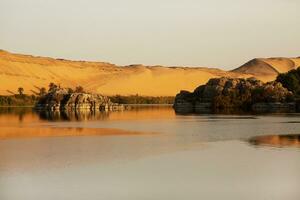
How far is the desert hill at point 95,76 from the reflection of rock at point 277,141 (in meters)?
115

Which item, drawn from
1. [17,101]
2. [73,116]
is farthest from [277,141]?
[17,101]

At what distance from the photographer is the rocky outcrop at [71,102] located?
89.1 meters

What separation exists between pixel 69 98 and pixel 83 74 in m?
85.5

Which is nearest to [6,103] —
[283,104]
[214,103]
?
[214,103]

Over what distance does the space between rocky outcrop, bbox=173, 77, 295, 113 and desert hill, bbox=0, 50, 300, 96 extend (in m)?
51.4

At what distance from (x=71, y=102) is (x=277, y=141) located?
217 feet

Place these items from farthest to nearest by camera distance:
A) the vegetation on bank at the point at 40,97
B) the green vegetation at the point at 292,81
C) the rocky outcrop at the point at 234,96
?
the vegetation on bank at the point at 40,97
the green vegetation at the point at 292,81
the rocky outcrop at the point at 234,96

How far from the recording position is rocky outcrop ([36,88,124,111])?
292 feet

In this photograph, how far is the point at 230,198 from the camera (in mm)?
13078

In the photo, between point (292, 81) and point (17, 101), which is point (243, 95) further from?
point (17, 101)

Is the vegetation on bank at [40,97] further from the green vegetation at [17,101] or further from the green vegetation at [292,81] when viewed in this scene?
the green vegetation at [292,81]

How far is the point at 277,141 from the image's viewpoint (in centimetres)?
2600

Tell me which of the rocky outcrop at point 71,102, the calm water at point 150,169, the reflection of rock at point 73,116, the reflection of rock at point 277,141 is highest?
the rocky outcrop at point 71,102

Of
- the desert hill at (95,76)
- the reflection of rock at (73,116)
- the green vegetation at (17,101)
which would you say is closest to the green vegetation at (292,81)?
the reflection of rock at (73,116)
